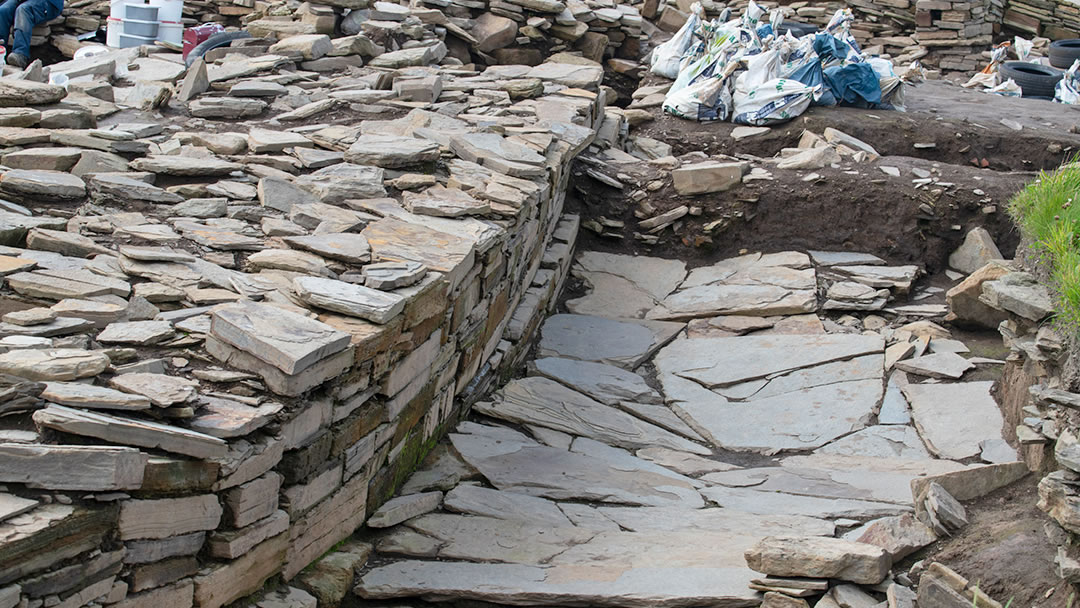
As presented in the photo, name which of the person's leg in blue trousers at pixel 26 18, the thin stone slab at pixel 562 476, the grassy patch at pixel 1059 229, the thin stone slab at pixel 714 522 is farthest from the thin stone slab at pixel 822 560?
the person's leg in blue trousers at pixel 26 18

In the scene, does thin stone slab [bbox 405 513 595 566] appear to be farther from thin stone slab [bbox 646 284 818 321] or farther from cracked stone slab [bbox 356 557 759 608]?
thin stone slab [bbox 646 284 818 321]

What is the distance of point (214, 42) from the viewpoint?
27.0 ft

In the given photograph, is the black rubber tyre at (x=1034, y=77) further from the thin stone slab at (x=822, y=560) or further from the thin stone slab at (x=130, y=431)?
the thin stone slab at (x=130, y=431)

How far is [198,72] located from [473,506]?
13.4 feet

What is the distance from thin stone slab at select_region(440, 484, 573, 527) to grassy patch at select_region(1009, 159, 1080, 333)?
2148 mm

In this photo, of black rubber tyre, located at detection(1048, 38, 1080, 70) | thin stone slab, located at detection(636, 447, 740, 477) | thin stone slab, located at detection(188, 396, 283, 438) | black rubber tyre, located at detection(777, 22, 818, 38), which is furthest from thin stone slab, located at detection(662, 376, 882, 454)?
black rubber tyre, located at detection(1048, 38, 1080, 70)

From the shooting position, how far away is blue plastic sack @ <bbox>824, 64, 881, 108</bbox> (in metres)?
9.23

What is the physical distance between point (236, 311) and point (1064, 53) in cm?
1242

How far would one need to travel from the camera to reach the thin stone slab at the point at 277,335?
10.4ft

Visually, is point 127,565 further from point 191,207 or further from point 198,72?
point 198,72

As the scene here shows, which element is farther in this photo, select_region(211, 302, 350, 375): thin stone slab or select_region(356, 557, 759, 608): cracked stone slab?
select_region(356, 557, 759, 608): cracked stone slab

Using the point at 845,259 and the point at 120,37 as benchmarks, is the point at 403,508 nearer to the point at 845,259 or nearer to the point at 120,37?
the point at 845,259

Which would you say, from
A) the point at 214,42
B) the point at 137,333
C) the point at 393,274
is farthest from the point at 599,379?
the point at 214,42

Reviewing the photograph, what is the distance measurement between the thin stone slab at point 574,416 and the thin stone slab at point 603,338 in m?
0.60
